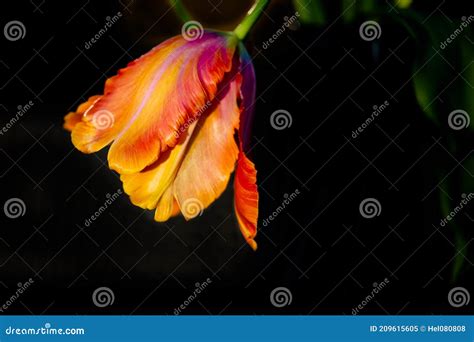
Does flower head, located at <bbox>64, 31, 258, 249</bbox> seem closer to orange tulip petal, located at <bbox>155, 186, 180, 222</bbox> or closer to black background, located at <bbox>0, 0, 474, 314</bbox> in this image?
orange tulip petal, located at <bbox>155, 186, 180, 222</bbox>

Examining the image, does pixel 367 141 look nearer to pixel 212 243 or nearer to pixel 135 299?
pixel 212 243

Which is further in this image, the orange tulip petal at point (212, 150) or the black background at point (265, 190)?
the black background at point (265, 190)

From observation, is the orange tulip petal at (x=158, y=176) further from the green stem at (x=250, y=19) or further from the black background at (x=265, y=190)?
the green stem at (x=250, y=19)

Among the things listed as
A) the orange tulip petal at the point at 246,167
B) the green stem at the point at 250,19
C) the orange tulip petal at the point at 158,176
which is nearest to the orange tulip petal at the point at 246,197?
the orange tulip petal at the point at 246,167

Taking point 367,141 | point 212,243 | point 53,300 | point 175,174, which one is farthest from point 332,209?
point 53,300

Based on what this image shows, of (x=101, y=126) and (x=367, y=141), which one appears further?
(x=367, y=141)

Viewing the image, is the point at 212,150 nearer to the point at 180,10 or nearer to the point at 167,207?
the point at 167,207

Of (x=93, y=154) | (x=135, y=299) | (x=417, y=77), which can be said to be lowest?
(x=135, y=299)

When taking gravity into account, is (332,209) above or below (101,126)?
above
